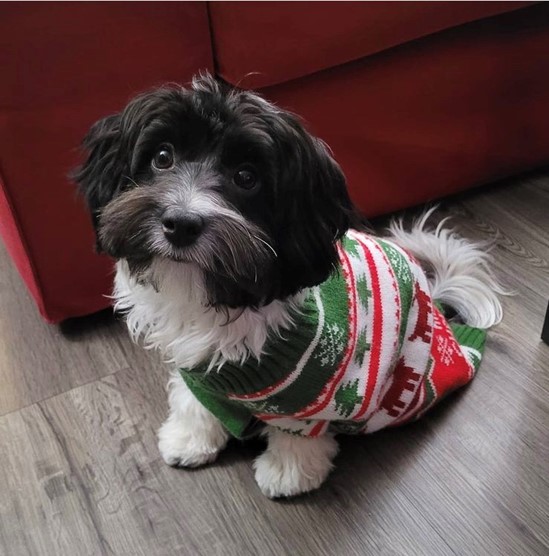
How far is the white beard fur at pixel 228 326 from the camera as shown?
99 centimetres

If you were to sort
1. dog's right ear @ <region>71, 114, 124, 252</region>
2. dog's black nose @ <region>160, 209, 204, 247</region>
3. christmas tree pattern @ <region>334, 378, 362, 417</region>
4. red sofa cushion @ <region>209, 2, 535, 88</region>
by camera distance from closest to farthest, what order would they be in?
dog's black nose @ <region>160, 209, 204, 247</region>
dog's right ear @ <region>71, 114, 124, 252</region>
christmas tree pattern @ <region>334, 378, 362, 417</region>
red sofa cushion @ <region>209, 2, 535, 88</region>

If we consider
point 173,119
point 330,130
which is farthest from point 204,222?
point 330,130

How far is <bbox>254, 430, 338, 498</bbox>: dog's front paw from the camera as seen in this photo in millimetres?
1158

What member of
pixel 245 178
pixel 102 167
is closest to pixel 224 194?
pixel 245 178

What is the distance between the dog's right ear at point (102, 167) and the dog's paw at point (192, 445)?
1.30ft

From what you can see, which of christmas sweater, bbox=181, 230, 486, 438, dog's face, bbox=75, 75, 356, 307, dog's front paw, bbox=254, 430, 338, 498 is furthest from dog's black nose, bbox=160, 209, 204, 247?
dog's front paw, bbox=254, 430, 338, 498

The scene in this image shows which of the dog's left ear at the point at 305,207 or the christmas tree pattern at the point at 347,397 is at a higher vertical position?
the dog's left ear at the point at 305,207

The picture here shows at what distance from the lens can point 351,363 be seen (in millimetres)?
1064

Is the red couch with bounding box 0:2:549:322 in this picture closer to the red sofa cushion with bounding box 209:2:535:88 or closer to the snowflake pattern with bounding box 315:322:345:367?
the red sofa cushion with bounding box 209:2:535:88

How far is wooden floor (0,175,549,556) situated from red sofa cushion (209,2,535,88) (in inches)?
24.6

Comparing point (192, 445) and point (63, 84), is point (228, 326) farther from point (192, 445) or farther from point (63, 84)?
point (63, 84)

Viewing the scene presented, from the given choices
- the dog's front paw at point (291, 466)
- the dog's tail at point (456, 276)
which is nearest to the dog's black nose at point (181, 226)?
the dog's front paw at point (291, 466)

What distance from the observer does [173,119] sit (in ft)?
2.92

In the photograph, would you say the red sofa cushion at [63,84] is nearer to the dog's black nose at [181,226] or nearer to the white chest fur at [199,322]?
the white chest fur at [199,322]
